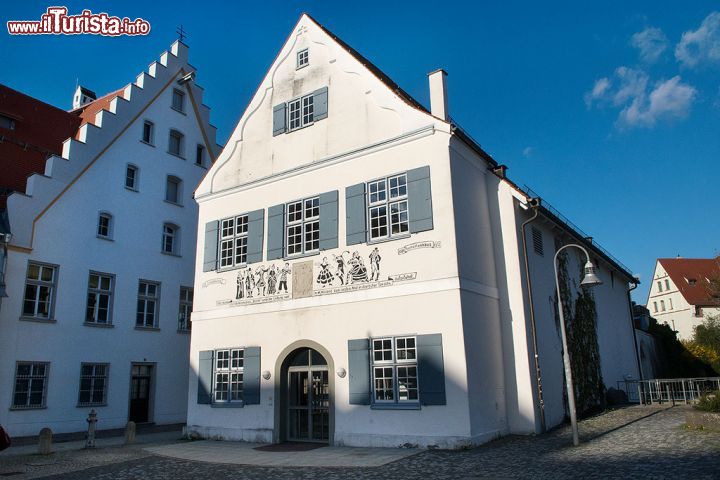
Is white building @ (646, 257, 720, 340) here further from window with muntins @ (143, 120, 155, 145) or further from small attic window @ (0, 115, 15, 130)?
small attic window @ (0, 115, 15, 130)

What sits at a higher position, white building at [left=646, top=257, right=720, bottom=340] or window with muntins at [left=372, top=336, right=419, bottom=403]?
white building at [left=646, top=257, right=720, bottom=340]

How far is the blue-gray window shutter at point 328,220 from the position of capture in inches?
587

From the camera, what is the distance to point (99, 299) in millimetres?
21328

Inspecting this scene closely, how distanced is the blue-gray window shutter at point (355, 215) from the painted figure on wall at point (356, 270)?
402 millimetres

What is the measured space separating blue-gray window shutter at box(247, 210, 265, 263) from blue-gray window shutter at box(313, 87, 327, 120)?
3274mm

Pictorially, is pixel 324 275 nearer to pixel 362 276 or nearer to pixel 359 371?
pixel 362 276

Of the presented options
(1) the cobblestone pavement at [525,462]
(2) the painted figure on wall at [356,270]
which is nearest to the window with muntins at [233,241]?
(2) the painted figure on wall at [356,270]

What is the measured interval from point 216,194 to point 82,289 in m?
6.80

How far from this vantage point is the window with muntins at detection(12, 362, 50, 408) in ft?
60.5

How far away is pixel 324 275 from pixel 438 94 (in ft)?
18.6

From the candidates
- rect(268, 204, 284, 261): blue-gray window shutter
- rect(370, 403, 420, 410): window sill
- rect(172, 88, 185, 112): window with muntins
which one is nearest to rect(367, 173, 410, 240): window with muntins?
rect(268, 204, 284, 261): blue-gray window shutter

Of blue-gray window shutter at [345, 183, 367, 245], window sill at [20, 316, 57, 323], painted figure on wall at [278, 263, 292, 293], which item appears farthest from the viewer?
window sill at [20, 316, 57, 323]

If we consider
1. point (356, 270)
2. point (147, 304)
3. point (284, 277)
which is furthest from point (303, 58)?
point (147, 304)

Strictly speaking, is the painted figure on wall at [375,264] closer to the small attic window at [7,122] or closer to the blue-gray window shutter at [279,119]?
the blue-gray window shutter at [279,119]
